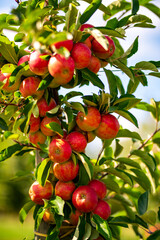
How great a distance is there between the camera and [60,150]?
85 centimetres

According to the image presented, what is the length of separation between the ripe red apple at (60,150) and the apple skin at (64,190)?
0.10 meters

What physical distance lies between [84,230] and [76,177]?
177mm

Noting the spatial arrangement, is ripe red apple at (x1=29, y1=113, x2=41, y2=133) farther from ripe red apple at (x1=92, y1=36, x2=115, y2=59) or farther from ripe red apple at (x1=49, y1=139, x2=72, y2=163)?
ripe red apple at (x1=92, y1=36, x2=115, y2=59)

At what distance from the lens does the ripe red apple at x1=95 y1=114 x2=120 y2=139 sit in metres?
0.92

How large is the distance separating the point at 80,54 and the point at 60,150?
0.27m

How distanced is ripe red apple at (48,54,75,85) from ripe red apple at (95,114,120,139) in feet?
0.66

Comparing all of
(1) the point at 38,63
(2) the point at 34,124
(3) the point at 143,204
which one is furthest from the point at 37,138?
(3) the point at 143,204

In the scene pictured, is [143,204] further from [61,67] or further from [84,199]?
[61,67]

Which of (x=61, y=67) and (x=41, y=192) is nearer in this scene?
(x=61, y=67)

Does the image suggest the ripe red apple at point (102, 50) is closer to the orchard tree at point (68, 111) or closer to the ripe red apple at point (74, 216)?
the orchard tree at point (68, 111)

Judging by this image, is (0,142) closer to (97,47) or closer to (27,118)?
(27,118)

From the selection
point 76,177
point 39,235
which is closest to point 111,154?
point 76,177

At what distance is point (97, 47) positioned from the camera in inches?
35.6

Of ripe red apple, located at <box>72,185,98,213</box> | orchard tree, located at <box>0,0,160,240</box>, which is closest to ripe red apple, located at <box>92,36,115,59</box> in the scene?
orchard tree, located at <box>0,0,160,240</box>
